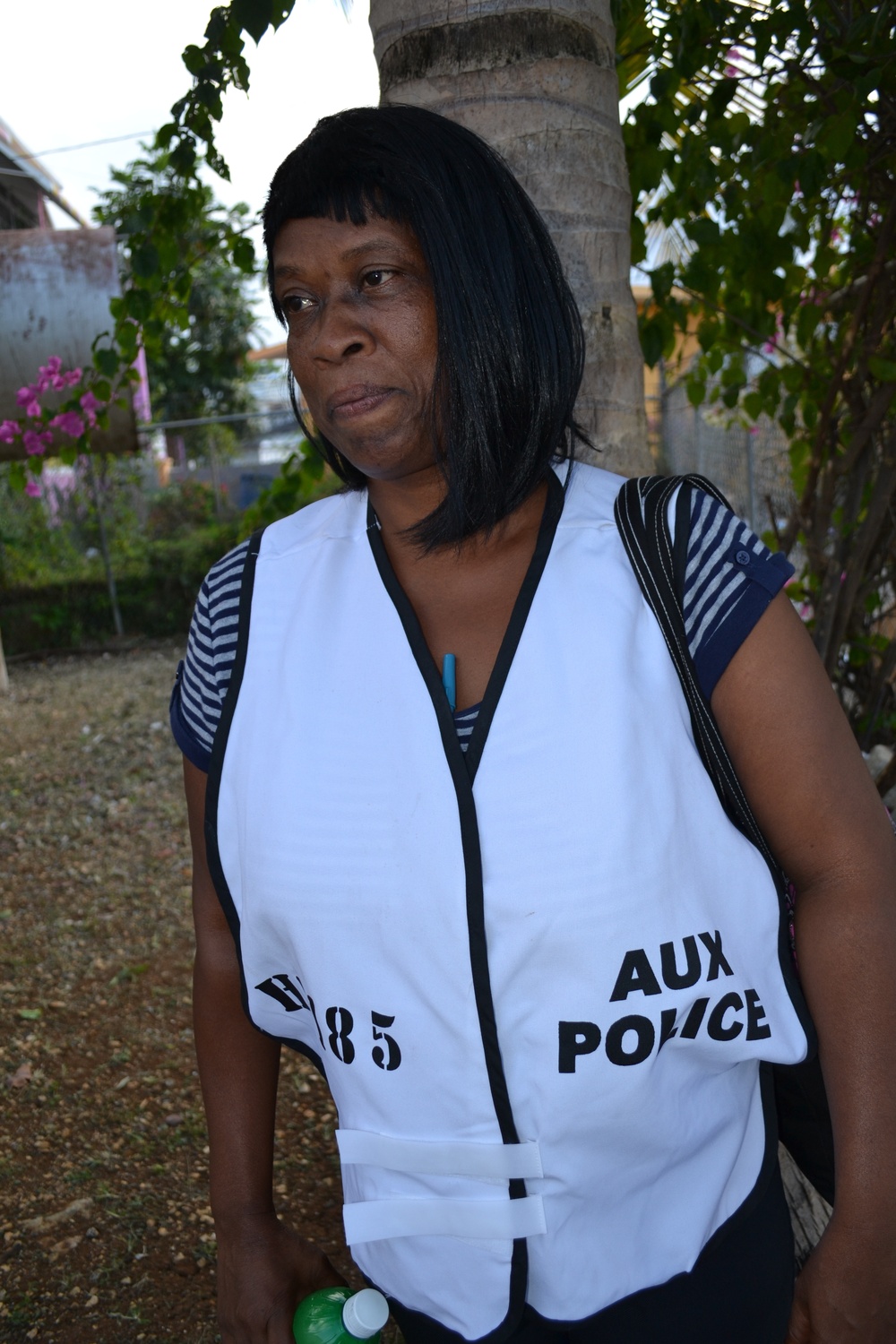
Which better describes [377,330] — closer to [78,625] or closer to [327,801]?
[327,801]

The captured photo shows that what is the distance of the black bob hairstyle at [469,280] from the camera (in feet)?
3.97

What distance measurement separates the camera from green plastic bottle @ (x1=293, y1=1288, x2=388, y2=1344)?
4.18 ft

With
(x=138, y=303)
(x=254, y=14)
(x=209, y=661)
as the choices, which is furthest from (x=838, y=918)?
(x=138, y=303)

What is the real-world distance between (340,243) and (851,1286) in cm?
123

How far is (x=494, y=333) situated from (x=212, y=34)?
149 cm

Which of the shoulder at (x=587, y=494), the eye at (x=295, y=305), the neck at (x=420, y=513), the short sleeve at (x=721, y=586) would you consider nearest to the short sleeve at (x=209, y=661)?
the neck at (x=420, y=513)

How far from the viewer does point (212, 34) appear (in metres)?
2.25

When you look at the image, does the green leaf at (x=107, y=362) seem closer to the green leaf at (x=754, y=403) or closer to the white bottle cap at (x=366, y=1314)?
the green leaf at (x=754, y=403)

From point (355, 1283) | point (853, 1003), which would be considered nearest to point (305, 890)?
point (853, 1003)

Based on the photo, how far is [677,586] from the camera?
1.12 metres

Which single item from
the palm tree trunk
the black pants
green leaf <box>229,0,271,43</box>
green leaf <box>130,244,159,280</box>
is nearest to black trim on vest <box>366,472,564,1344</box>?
the black pants

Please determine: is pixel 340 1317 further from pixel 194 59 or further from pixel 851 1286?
pixel 194 59

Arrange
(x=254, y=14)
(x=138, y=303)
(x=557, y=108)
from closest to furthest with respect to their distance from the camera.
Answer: (x=557, y=108)
(x=254, y=14)
(x=138, y=303)

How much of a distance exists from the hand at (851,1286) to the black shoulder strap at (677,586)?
363mm
